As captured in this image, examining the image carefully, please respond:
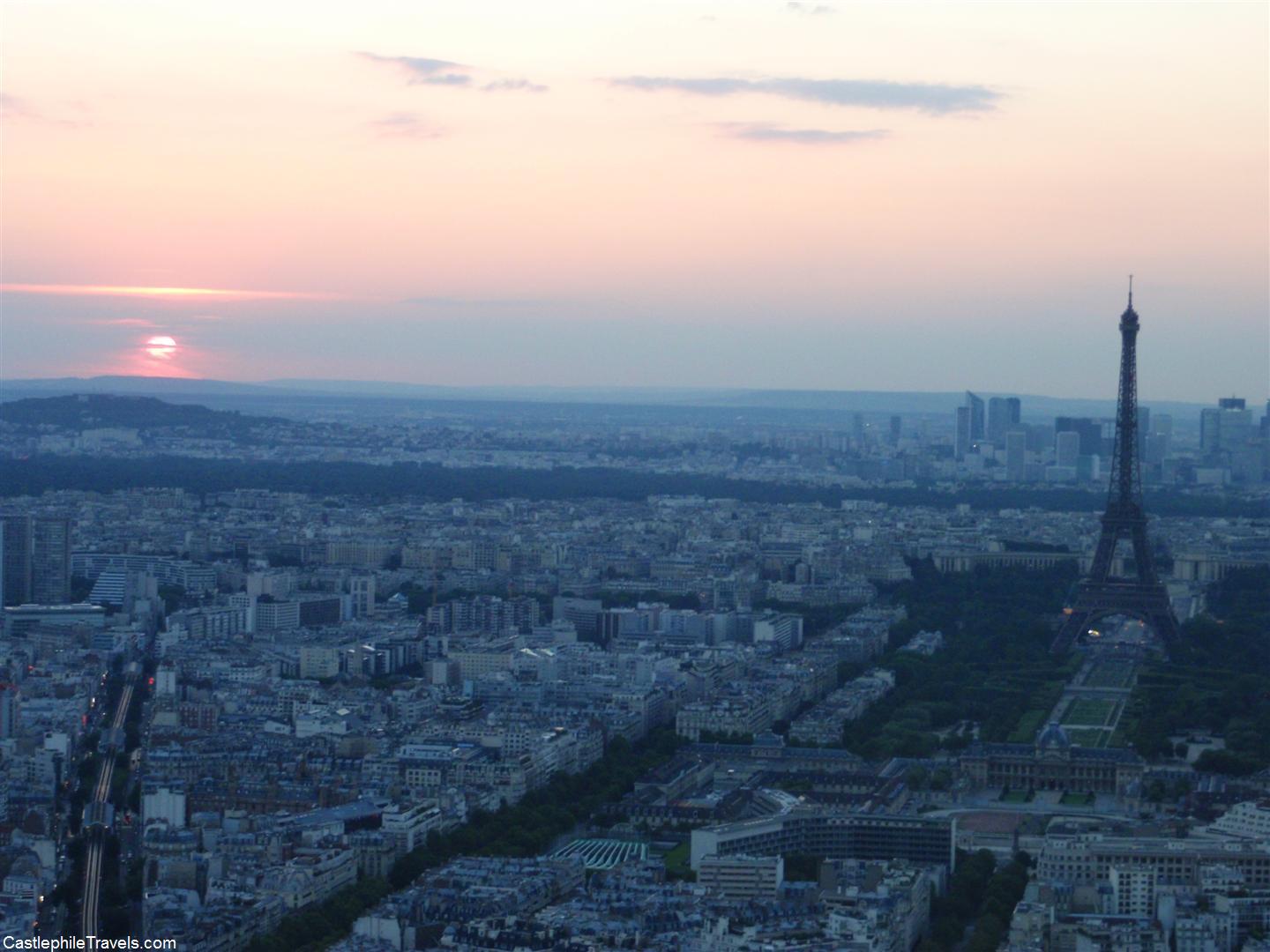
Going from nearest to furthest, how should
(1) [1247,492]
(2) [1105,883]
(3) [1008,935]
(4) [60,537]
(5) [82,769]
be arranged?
(3) [1008,935] → (2) [1105,883] → (5) [82,769] → (4) [60,537] → (1) [1247,492]

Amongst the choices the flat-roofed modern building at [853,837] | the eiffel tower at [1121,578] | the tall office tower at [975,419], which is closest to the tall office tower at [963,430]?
the tall office tower at [975,419]

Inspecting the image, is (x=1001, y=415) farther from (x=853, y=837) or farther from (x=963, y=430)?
(x=853, y=837)

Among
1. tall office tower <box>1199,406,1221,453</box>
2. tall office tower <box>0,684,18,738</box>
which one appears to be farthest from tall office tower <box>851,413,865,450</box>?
tall office tower <box>0,684,18,738</box>

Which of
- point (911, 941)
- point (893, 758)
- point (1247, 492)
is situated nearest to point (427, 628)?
point (893, 758)

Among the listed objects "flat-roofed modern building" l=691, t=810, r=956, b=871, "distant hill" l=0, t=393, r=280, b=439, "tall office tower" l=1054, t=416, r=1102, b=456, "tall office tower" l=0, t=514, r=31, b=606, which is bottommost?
"flat-roofed modern building" l=691, t=810, r=956, b=871

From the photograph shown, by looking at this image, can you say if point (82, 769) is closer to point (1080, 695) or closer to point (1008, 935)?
point (1008, 935)

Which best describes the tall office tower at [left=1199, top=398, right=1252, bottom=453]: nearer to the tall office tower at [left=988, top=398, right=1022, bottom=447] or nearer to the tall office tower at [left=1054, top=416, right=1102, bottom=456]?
the tall office tower at [left=1054, top=416, right=1102, bottom=456]
